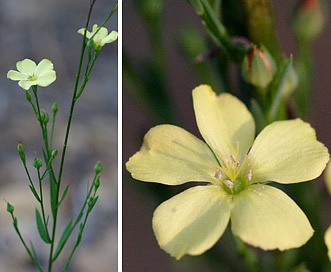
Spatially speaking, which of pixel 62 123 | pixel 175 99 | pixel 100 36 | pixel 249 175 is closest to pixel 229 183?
pixel 249 175

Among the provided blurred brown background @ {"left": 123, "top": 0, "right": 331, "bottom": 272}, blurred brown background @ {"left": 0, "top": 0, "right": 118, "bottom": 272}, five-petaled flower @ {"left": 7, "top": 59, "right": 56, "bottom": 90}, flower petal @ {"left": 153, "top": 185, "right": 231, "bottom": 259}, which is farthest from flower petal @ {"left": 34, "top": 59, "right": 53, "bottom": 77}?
blurred brown background @ {"left": 0, "top": 0, "right": 118, "bottom": 272}

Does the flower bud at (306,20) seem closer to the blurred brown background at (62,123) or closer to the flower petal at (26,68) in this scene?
the flower petal at (26,68)

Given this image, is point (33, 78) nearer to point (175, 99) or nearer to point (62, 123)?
point (175, 99)

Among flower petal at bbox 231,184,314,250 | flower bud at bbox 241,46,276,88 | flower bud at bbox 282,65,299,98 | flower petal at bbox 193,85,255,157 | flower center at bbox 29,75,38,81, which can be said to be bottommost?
flower petal at bbox 231,184,314,250

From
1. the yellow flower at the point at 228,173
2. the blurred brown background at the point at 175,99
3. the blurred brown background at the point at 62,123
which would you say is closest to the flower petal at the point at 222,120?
the yellow flower at the point at 228,173

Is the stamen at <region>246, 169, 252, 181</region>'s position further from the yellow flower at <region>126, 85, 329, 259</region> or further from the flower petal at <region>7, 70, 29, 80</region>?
the flower petal at <region>7, 70, 29, 80</region>

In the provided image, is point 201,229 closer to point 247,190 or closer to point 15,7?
point 247,190
